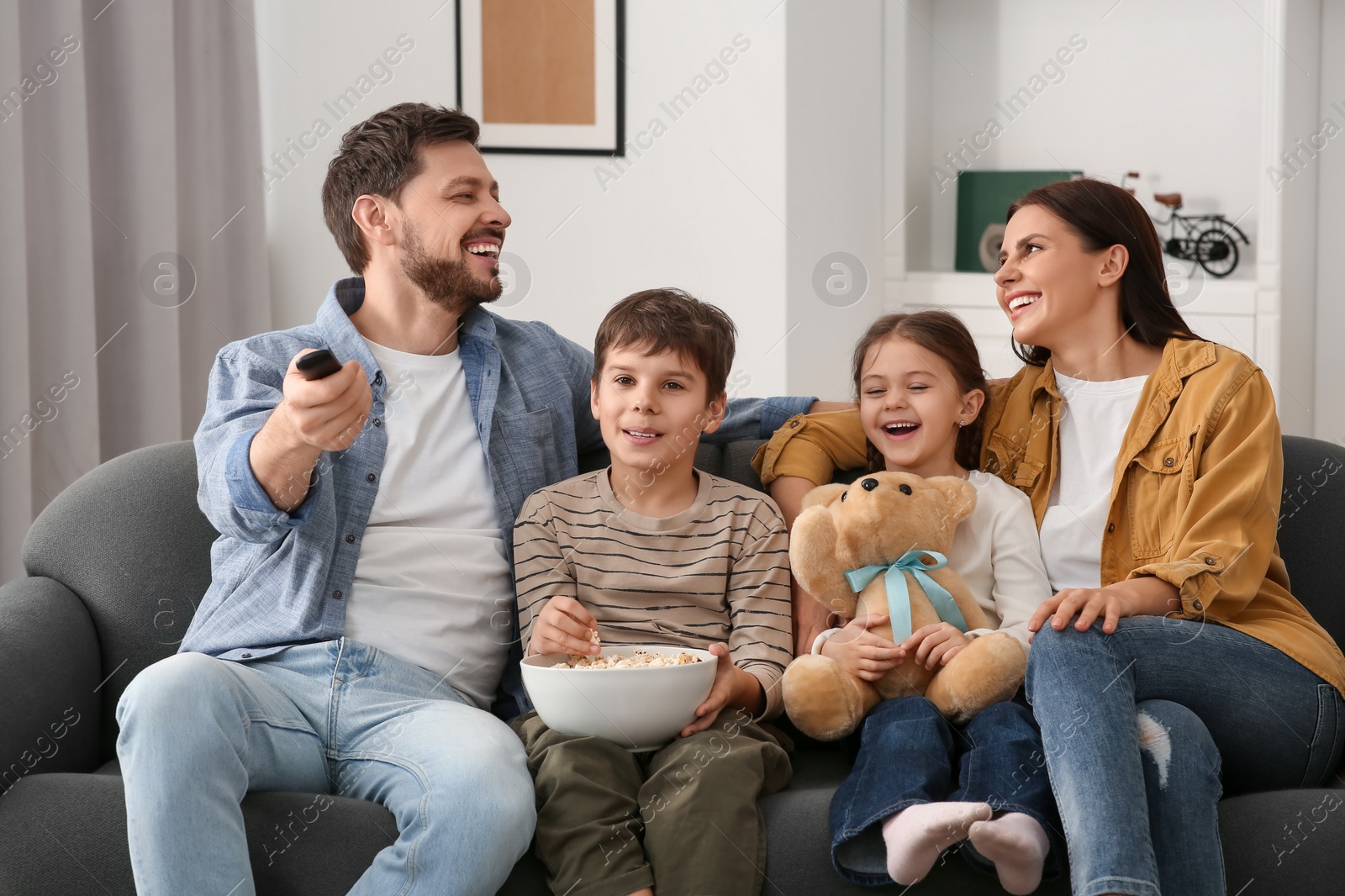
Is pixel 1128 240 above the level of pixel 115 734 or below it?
above

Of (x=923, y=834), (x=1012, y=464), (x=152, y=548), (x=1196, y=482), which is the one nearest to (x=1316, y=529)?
(x=1196, y=482)

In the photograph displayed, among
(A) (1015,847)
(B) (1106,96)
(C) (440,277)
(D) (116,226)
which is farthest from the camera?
(B) (1106,96)

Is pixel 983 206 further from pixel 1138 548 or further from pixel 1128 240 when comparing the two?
pixel 1138 548

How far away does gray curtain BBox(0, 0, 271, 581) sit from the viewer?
8.55 ft

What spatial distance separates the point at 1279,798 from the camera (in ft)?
4.48

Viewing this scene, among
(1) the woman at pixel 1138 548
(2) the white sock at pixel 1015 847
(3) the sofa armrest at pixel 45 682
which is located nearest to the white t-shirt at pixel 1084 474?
(1) the woman at pixel 1138 548

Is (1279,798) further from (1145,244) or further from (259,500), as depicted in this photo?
(259,500)

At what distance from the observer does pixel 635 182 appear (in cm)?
363

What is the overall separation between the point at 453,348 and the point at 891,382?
0.66m

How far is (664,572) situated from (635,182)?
2.23m

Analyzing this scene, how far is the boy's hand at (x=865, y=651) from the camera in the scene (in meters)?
1.52

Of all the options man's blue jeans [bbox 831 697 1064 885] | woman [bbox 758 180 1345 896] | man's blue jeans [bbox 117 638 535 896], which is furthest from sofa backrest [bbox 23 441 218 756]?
man's blue jeans [bbox 831 697 1064 885]

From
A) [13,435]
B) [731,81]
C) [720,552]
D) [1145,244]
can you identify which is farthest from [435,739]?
[731,81]

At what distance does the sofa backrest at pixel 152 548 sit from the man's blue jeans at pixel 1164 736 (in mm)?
323
